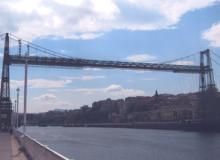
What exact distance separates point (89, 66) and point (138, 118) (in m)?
63.1

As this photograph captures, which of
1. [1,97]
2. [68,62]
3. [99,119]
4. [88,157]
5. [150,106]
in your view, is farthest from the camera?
[99,119]

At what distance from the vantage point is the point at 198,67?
94750 mm

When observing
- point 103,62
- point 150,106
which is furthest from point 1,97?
point 150,106

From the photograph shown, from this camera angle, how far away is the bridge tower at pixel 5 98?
55.2 meters

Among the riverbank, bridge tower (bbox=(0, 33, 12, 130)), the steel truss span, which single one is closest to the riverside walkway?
bridge tower (bbox=(0, 33, 12, 130))

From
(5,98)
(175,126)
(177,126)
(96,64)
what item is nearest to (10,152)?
(5,98)

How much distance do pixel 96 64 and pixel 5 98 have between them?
2569cm

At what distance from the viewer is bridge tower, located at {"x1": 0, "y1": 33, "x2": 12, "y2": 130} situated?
55156 mm

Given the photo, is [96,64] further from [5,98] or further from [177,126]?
[177,126]

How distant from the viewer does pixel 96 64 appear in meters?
82.6

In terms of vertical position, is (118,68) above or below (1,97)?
above

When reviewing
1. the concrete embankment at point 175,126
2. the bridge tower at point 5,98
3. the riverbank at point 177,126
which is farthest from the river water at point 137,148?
the concrete embankment at point 175,126

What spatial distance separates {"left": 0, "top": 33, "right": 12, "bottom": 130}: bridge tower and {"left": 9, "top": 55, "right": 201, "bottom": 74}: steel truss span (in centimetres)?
196

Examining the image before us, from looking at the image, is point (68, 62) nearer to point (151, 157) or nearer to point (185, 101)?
point (151, 157)
